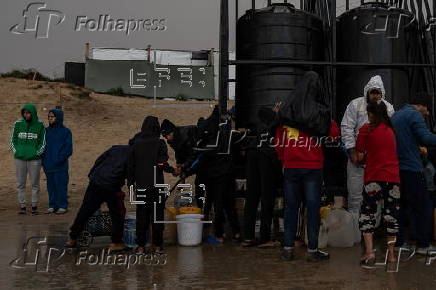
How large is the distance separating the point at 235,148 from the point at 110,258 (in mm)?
2578

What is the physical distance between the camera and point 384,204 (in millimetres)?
5582

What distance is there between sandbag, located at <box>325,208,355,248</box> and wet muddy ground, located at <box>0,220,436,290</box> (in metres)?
0.14

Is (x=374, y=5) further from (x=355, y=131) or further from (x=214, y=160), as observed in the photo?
(x=214, y=160)

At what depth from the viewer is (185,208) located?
700cm

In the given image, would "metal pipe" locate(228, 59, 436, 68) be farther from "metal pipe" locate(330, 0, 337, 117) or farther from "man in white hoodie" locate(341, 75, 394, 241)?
"man in white hoodie" locate(341, 75, 394, 241)

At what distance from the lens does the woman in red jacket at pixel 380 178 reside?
5500mm

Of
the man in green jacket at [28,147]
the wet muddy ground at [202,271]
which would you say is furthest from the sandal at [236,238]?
the man in green jacket at [28,147]

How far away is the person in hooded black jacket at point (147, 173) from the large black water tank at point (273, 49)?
6.89 ft

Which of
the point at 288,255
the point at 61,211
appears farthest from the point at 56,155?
the point at 288,255

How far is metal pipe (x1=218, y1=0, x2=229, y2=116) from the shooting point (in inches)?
313

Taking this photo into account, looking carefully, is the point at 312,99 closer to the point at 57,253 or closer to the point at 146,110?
the point at 57,253

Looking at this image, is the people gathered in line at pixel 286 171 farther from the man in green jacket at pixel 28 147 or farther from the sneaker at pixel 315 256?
the man in green jacket at pixel 28 147

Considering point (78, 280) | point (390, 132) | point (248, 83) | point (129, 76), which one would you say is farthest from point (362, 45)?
point (129, 76)

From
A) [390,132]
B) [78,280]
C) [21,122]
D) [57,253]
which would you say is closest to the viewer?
[78,280]
